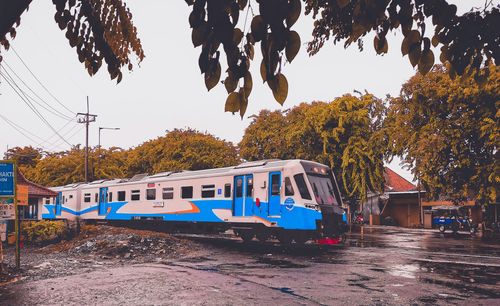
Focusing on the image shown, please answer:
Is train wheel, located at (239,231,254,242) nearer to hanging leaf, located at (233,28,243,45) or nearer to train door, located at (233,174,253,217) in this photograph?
train door, located at (233,174,253,217)

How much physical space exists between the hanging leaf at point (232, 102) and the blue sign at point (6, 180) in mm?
9281

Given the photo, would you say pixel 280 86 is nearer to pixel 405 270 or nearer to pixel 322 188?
pixel 405 270

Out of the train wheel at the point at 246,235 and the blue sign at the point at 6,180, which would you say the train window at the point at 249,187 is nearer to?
the train wheel at the point at 246,235

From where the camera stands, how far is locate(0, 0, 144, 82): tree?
417cm

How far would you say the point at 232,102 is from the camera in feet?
8.94

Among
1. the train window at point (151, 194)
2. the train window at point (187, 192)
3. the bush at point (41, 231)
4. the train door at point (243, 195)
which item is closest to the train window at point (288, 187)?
the train door at point (243, 195)

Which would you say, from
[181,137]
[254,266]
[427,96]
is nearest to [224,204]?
Answer: [254,266]

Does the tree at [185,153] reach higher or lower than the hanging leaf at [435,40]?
higher

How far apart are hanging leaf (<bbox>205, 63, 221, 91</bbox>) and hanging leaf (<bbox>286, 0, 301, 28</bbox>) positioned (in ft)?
1.65

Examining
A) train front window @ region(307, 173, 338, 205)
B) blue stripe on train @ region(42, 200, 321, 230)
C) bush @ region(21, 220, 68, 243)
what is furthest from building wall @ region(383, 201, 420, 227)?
bush @ region(21, 220, 68, 243)

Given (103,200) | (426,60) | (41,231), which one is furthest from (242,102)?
(103,200)

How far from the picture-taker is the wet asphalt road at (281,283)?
746 centimetres

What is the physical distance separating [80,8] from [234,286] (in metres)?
6.03

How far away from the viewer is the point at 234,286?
8.51 meters
